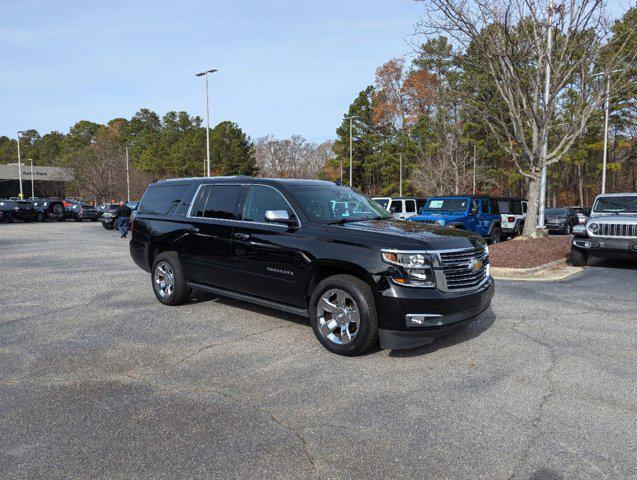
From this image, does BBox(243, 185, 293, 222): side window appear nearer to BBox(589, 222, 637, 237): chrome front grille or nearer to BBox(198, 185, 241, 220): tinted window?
BBox(198, 185, 241, 220): tinted window

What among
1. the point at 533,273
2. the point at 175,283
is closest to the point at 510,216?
the point at 533,273

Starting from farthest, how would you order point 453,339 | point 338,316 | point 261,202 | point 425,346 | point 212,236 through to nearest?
point 212,236, point 261,202, point 453,339, point 425,346, point 338,316

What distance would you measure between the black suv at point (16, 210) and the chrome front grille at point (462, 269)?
37352 millimetres

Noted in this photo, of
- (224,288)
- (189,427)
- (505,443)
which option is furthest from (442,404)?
(224,288)

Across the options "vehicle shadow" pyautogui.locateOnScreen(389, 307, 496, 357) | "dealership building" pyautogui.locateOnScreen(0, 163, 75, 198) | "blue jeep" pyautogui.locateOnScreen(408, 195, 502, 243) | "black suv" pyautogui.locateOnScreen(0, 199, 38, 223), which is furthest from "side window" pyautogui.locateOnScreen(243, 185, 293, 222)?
"dealership building" pyautogui.locateOnScreen(0, 163, 75, 198)

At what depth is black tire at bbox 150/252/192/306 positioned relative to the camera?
689 centimetres

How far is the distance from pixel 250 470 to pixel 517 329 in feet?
13.7

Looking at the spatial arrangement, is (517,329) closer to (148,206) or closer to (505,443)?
(505,443)

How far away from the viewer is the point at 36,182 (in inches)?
2918

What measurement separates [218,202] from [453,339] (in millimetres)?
3461

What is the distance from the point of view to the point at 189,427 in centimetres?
344

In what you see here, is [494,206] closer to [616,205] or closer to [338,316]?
[616,205]

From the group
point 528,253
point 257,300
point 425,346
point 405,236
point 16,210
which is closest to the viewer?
point 405,236

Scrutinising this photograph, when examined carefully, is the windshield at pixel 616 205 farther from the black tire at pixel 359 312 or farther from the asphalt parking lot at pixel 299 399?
the black tire at pixel 359 312
